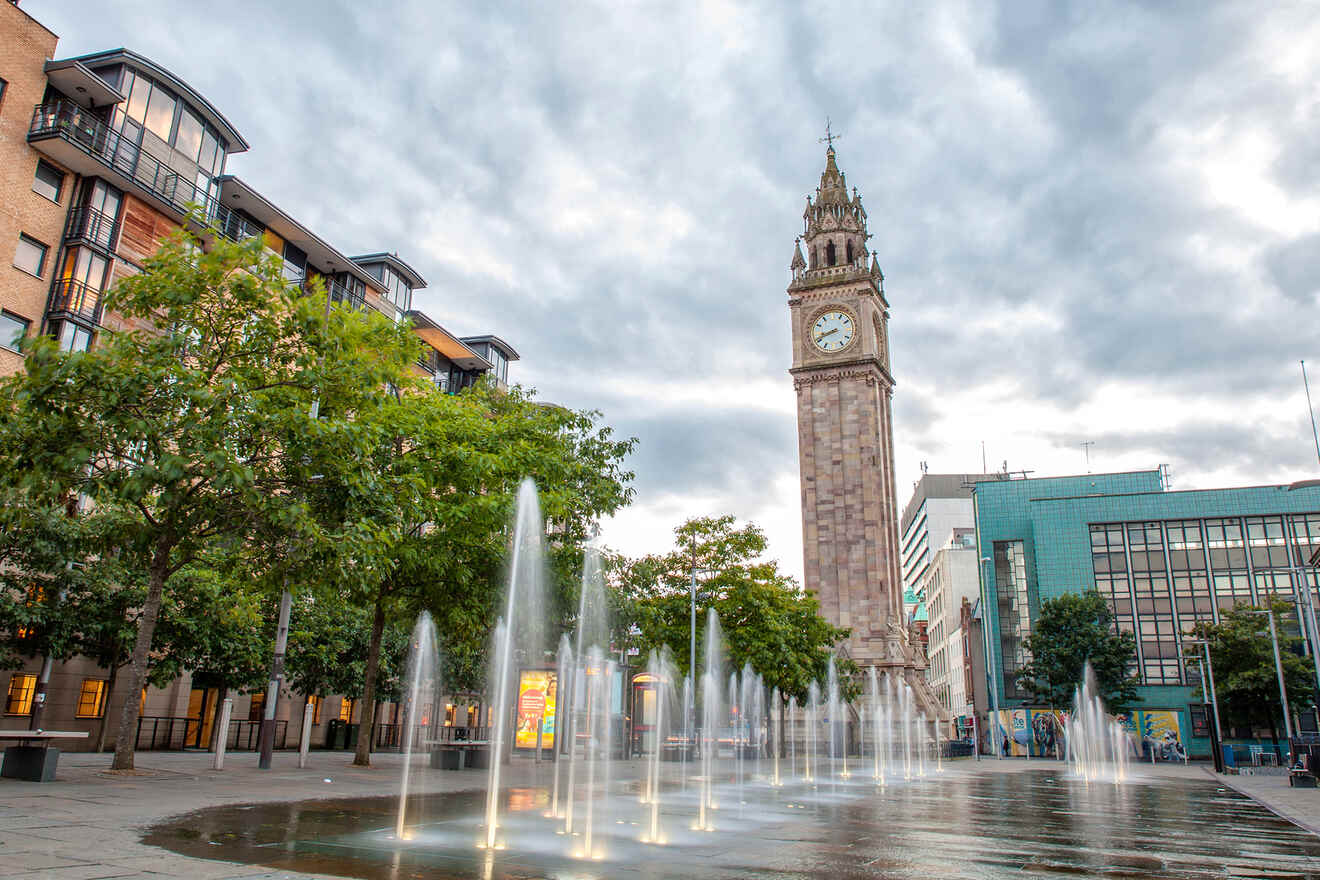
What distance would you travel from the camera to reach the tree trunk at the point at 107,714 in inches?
1120

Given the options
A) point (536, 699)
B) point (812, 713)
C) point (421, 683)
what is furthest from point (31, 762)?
point (812, 713)

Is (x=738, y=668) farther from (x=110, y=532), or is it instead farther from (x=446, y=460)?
(x=110, y=532)

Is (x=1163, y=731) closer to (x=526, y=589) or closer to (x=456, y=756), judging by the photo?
(x=526, y=589)

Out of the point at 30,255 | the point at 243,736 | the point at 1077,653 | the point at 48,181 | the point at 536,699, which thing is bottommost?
the point at 243,736

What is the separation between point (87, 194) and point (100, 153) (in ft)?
5.36

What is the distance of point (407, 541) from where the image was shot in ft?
76.0

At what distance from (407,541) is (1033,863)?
55.8ft

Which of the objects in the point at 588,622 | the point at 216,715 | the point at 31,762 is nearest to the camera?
the point at 31,762

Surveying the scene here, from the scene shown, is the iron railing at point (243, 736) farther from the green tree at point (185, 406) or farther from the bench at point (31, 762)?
the bench at point (31, 762)

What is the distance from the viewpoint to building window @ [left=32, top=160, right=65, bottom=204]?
3062 cm

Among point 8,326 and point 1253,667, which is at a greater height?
point 8,326

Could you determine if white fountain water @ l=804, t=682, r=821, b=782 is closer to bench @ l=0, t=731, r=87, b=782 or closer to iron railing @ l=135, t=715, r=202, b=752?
iron railing @ l=135, t=715, r=202, b=752

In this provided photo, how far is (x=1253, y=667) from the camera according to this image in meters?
55.8

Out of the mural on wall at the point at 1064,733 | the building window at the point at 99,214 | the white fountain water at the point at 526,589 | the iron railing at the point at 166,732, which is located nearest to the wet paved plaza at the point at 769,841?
the white fountain water at the point at 526,589
